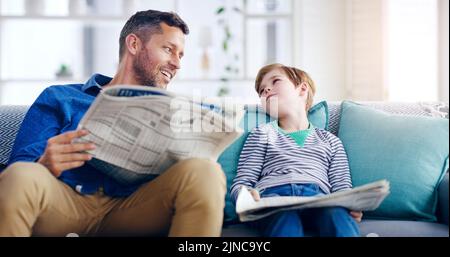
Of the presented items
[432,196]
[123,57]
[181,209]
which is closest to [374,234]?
[432,196]

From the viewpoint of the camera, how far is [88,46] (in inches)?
144

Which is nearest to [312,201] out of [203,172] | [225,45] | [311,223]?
[311,223]

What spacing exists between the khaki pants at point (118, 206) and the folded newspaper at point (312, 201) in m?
0.08

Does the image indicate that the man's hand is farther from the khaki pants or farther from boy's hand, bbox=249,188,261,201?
boy's hand, bbox=249,188,261,201

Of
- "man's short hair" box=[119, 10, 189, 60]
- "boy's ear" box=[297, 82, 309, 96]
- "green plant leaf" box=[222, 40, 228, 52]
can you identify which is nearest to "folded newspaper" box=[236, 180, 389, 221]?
"boy's ear" box=[297, 82, 309, 96]

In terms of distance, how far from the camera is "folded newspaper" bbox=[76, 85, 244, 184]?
1.14 meters

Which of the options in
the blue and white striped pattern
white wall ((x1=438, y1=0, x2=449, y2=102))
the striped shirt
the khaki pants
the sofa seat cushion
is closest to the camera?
the khaki pants

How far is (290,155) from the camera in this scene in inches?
58.6

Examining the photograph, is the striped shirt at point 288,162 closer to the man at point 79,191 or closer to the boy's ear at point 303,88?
the boy's ear at point 303,88

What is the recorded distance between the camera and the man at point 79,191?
3.69 feet

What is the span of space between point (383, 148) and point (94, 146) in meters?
0.78

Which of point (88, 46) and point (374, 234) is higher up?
→ point (88, 46)

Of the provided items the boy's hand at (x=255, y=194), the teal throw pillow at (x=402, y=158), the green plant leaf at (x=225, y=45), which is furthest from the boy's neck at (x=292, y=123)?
the green plant leaf at (x=225, y=45)
